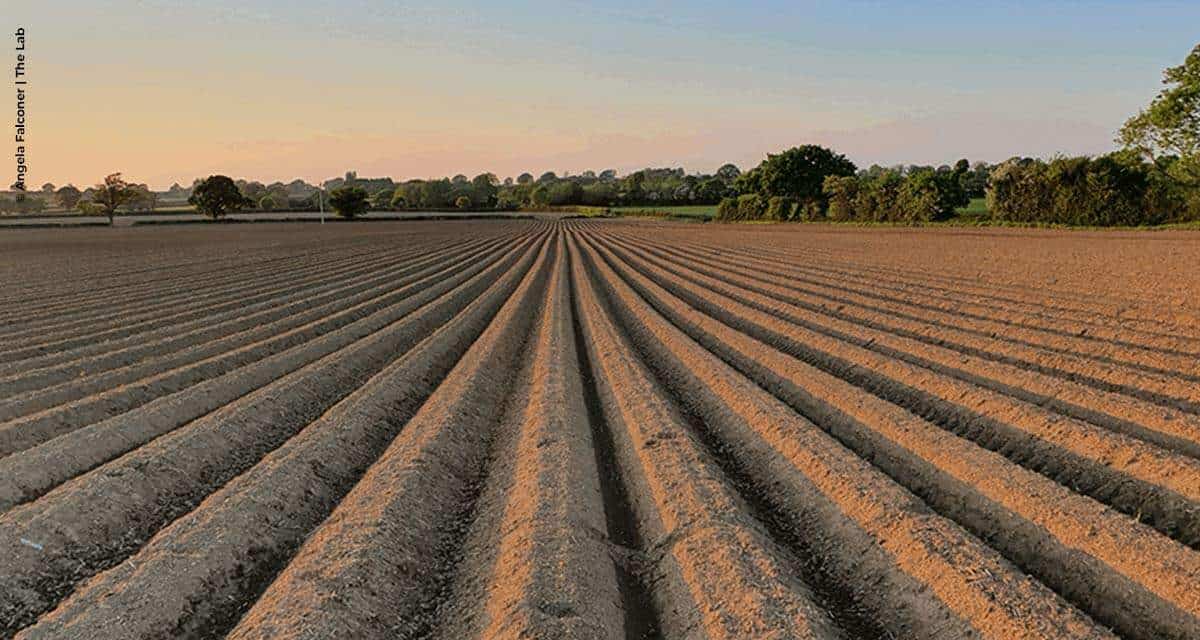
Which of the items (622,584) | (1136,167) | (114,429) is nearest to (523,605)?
(622,584)

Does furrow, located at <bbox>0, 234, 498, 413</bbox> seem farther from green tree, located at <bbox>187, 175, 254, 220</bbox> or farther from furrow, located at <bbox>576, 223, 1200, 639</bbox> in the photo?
green tree, located at <bbox>187, 175, 254, 220</bbox>

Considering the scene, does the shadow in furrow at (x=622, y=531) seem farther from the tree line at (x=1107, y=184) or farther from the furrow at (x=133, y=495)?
the tree line at (x=1107, y=184)

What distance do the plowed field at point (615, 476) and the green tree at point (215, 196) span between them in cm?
7005

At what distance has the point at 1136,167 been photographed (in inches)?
1241

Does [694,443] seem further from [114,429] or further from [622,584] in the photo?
[114,429]

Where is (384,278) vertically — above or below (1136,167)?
below

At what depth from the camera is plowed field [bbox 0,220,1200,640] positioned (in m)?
3.50

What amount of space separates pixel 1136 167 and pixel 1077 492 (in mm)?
34014

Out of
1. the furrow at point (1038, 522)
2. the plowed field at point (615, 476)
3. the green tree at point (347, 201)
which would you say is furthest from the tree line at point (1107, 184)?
the green tree at point (347, 201)

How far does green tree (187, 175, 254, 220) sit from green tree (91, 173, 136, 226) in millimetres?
5743

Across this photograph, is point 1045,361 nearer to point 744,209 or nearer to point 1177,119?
point 1177,119

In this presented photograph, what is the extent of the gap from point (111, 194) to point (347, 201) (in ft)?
69.2

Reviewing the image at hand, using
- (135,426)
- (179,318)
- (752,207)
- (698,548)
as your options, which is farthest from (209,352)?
(752,207)

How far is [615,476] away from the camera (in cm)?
547
